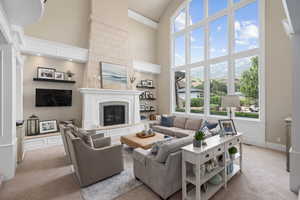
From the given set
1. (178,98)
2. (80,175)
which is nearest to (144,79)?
(178,98)

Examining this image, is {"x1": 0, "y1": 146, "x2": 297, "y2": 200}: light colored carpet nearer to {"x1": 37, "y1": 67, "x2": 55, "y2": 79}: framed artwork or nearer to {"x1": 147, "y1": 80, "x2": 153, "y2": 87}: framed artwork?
{"x1": 37, "y1": 67, "x2": 55, "y2": 79}: framed artwork

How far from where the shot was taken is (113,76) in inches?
215

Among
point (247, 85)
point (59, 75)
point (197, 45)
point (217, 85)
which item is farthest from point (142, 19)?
point (247, 85)

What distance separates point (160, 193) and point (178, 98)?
5.13 metres

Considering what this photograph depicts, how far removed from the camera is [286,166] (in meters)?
2.81

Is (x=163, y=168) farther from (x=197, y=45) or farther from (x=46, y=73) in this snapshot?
(x=197, y=45)

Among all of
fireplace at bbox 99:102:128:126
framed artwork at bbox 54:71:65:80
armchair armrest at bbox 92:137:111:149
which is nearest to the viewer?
armchair armrest at bbox 92:137:111:149

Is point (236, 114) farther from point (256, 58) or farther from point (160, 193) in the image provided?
point (160, 193)

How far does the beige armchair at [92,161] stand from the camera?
222cm

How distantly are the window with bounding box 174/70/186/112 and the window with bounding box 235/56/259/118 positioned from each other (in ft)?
7.28

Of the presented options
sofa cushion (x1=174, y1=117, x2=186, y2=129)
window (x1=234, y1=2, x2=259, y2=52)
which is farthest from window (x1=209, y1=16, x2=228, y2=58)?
sofa cushion (x1=174, y1=117, x2=186, y2=129)

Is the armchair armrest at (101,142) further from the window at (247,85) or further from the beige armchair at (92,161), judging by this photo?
the window at (247,85)

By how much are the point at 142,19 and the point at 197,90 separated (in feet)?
14.7

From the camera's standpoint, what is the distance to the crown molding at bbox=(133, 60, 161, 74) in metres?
6.52
